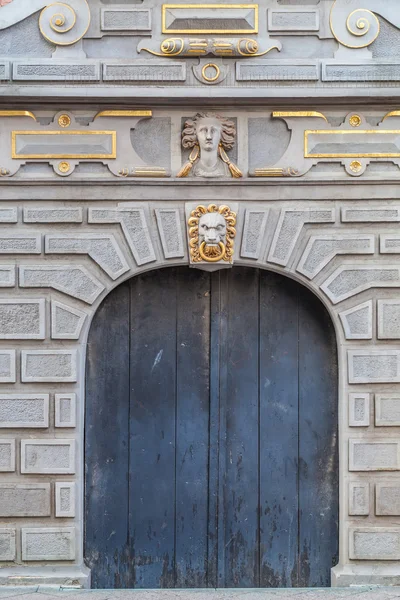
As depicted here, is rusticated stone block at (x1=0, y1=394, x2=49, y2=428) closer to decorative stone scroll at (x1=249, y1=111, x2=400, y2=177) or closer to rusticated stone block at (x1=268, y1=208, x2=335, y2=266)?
rusticated stone block at (x1=268, y1=208, x2=335, y2=266)

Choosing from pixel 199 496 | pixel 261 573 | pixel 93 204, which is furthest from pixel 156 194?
pixel 261 573

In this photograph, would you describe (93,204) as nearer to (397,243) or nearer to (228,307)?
(228,307)

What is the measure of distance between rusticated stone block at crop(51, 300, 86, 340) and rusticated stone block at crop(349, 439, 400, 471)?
7.62ft

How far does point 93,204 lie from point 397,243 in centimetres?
243

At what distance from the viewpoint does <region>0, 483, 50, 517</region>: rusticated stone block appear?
7.49 metres

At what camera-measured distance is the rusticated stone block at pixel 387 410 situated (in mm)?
7566

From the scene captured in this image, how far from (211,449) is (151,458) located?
1.62ft

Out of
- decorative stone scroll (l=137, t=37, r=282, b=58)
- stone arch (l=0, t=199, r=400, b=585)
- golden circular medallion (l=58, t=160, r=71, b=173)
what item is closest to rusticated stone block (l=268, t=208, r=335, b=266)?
stone arch (l=0, t=199, r=400, b=585)

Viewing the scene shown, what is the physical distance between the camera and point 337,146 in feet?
25.0

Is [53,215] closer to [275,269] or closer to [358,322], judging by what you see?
[275,269]

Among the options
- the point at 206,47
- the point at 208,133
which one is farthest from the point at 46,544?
the point at 206,47

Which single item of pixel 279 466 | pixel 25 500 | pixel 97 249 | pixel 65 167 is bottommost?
pixel 25 500

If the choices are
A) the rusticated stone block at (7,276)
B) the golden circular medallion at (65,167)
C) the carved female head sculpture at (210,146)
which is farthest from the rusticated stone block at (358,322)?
the rusticated stone block at (7,276)

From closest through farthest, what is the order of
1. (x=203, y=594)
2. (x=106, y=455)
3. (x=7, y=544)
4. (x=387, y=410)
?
(x=203, y=594) → (x=7, y=544) → (x=387, y=410) → (x=106, y=455)
